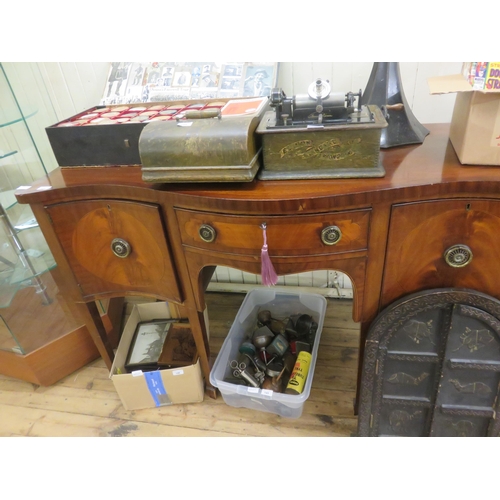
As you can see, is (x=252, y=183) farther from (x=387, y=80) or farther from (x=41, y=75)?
(x=41, y=75)

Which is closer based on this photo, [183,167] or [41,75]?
[183,167]

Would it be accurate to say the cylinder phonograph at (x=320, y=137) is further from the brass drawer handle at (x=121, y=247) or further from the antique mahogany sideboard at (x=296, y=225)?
the brass drawer handle at (x=121, y=247)

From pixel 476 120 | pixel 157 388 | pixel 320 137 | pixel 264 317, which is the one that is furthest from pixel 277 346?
pixel 476 120

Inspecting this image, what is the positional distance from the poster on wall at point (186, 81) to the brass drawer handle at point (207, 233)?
2.00 feet

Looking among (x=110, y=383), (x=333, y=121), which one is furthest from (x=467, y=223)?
(x=110, y=383)

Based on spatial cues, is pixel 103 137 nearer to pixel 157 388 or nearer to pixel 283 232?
pixel 283 232

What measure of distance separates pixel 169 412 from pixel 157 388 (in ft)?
0.38

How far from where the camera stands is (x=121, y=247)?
110 cm

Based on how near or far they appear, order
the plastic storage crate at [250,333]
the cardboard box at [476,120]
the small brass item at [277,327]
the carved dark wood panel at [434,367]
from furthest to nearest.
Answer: the small brass item at [277,327]
the plastic storage crate at [250,333]
the carved dark wood panel at [434,367]
the cardboard box at [476,120]

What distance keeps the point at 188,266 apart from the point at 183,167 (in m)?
0.29

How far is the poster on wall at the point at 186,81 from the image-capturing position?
134 centimetres

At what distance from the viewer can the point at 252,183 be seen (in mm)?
943

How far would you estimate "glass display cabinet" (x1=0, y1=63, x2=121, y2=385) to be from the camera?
1.47m

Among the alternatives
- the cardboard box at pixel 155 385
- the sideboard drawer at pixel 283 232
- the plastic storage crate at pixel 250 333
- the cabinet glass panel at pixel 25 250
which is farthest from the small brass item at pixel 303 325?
the cabinet glass panel at pixel 25 250
